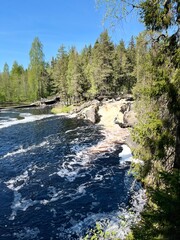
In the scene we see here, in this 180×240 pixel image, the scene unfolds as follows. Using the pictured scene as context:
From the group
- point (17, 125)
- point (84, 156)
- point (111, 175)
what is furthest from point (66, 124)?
point (111, 175)

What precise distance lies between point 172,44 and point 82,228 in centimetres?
883

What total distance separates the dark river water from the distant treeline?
32.1 m

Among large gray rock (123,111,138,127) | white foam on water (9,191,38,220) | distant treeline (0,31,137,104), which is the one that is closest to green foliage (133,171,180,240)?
white foam on water (9,191,38,220)

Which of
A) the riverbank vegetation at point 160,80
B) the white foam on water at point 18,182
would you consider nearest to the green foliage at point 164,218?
the riverbank vegetation at point 160,80

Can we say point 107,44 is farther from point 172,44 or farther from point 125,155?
point 172,44

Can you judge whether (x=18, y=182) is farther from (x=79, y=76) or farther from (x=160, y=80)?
(x=79, y=76)

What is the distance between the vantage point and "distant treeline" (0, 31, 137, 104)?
186ft

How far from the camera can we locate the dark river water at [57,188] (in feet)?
37.5

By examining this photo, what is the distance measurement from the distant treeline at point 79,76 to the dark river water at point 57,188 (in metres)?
32.1

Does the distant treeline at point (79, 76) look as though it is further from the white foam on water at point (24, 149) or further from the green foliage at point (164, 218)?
the green foliage at point (164, 218)

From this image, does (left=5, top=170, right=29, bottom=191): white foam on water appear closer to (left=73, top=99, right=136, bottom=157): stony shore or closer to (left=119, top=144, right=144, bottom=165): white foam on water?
(left=73, top=99, right=136, bottom=157): stony shore

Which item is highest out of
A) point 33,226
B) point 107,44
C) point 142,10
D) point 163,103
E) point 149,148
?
point 107,44

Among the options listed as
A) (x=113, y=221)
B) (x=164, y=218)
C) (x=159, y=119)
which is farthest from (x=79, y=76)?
(x=164, y=218)

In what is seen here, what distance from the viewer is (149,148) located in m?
9.47
